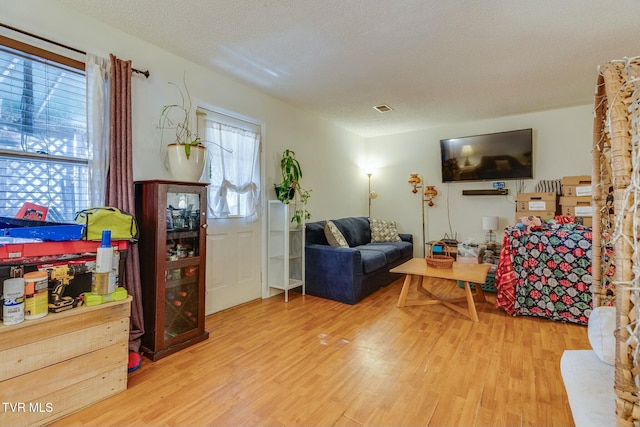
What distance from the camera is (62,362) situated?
1.51m

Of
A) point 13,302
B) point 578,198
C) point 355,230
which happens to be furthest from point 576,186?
point 13,302

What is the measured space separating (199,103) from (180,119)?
0.92ft

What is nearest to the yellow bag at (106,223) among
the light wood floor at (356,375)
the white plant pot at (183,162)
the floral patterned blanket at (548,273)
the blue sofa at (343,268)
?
the white plant pot at (183,162)

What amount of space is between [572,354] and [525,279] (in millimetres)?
1861

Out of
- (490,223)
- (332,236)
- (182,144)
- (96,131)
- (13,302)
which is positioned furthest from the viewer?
(490,223)

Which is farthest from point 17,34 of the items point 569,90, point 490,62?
point 569,90

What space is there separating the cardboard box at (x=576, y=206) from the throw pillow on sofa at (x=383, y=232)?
86.7 inches

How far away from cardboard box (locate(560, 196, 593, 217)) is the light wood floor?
1591 millimetres

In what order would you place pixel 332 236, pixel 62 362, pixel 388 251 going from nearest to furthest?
pixel 62 362, pixel 332 236, pixel 388 251

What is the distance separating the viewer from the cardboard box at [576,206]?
3.52m

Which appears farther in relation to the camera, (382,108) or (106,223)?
(382,108)

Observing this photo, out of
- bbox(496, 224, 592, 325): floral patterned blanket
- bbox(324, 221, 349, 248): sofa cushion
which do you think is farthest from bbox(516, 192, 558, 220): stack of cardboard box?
bbox(324, 221, 349, 248): sofa cushion

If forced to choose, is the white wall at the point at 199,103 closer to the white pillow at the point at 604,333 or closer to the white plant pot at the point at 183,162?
the white plant pot at the point at 183,162

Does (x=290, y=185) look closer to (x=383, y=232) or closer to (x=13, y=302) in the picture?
(x=383, y=232)
